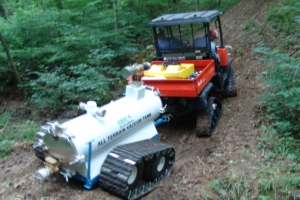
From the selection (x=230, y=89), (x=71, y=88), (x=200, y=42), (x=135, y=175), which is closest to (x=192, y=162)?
(x=135, y=175)

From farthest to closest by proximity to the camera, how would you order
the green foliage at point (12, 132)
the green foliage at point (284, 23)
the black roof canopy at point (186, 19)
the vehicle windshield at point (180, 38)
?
1. the green foliage at point (284, 23)
2. the vehicle windshield at point (180, 38)
3. the black roof canopy at point (186, 19)
4. the green foliage at point (12, 132)

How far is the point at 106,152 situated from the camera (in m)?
3.74

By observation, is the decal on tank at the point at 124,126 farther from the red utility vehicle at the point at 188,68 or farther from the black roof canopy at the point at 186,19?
the black roof canopy at the point at 186,19

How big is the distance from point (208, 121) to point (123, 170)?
222cm

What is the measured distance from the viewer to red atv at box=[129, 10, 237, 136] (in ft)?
16.3

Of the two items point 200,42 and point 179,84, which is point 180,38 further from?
point 179,84

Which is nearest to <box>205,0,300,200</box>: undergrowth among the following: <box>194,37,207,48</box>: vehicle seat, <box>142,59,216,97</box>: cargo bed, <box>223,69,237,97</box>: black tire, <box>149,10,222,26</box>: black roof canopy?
<box>223,69,237,97</box>: black tire

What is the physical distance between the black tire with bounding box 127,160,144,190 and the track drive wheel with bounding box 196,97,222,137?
5.90 feet

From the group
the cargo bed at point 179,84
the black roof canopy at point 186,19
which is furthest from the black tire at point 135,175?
the black roof canopy at point 186,19

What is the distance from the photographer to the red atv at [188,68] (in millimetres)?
4957

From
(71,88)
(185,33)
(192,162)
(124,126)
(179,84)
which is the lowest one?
(192,162)

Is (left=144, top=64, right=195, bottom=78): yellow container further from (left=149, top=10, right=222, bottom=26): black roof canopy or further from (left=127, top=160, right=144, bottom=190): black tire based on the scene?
(left=127, top=160, right=144, bottom=190): black tire

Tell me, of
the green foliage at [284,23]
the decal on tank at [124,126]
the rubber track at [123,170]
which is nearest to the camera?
the rubber track at [123,170]

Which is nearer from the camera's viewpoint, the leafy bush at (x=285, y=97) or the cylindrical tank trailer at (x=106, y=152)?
the cylindrical tank trailer at (x=106, y=152)
